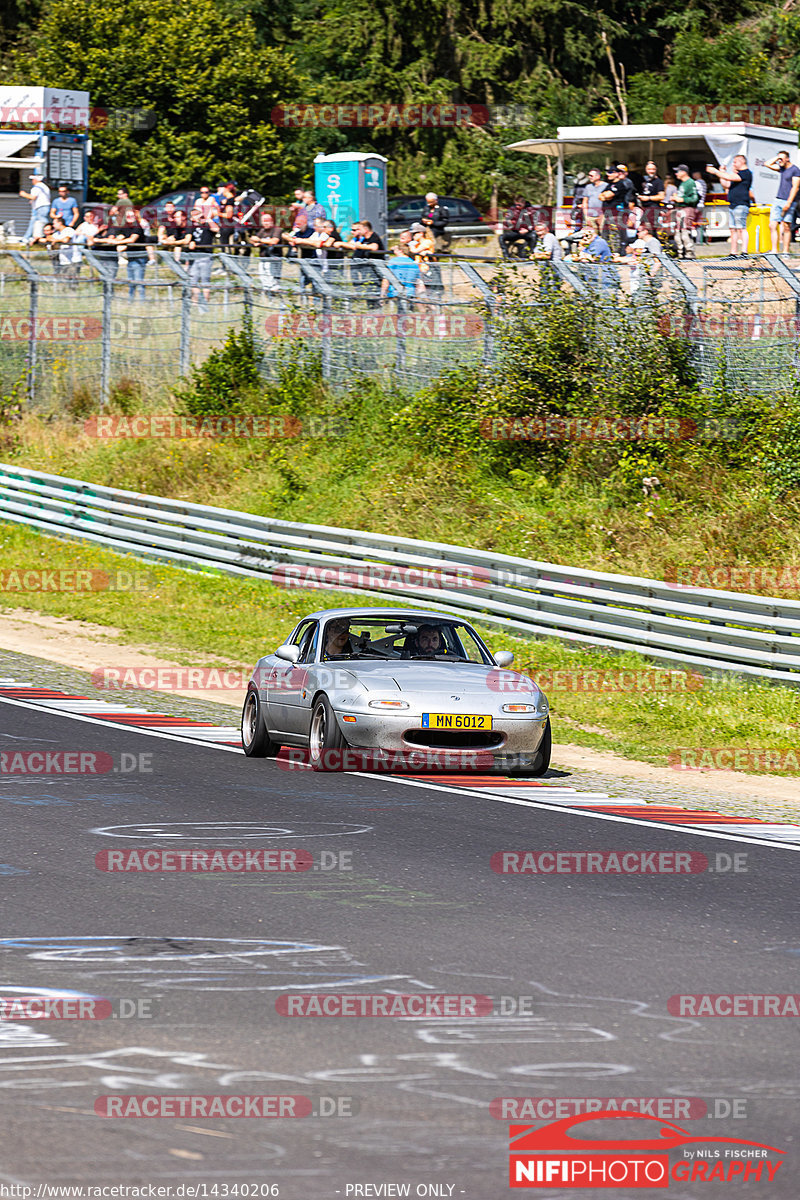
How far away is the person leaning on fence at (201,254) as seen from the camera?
1205 inches

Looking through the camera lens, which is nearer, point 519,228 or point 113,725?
point 113,725

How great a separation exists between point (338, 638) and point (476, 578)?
734 cm

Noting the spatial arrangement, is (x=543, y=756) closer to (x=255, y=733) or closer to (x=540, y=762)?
(x=540, y=762)

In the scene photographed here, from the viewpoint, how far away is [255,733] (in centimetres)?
1428

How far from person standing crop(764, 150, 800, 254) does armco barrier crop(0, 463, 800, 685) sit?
8.96 meters

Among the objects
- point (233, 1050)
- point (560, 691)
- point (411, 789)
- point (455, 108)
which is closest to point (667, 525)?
point (560, 691)

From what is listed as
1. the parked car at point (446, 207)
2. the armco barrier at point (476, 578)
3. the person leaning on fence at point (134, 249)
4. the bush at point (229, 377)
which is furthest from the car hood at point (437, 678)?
the parked car at point (446, 207)

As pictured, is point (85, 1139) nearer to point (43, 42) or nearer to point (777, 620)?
point (777, 620)

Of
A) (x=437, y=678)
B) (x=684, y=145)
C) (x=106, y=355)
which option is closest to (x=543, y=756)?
(x=437, y=678)

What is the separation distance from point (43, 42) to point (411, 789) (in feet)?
182

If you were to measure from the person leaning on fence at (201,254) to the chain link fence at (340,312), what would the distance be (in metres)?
0.04

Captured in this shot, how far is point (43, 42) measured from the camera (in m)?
62.2

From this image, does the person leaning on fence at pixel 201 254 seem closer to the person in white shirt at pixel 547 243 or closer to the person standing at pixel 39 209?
the person standing at pixel 39 209

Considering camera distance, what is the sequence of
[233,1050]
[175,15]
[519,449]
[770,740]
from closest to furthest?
[233,1050] → [770,740] → [519,449] → [175,15]
